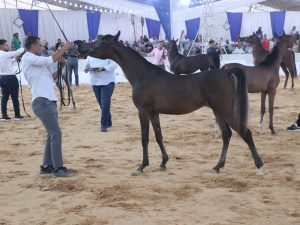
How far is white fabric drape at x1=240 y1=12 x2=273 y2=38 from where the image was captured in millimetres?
31438

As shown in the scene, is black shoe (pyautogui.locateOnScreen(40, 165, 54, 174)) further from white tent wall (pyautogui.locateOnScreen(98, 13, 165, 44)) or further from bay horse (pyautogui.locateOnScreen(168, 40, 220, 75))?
white tent wall (pyautogui.locateOnScreen(98, 13, 165, 44))

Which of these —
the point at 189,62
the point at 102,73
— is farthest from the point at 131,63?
the point at 189,62

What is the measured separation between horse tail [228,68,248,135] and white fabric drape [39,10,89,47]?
2439 centimetres

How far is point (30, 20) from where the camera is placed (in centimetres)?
2848

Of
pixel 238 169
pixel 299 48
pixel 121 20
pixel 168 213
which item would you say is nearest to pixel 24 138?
pixel 238 169

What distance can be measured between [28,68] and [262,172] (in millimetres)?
3306

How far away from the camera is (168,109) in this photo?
6.44m

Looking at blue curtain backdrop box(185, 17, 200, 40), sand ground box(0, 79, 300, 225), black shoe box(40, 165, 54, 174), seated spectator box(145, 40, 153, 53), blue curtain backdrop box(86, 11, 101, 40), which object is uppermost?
blue curtain backdrop box(86, 11, 101, 40)

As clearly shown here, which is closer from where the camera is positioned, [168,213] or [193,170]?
[168,213]

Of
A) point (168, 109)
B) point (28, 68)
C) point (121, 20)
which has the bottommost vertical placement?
point (168, 109)

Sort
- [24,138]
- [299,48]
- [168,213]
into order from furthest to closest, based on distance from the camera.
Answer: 1. [299,48]
2. [24,138]
3. [168,213]

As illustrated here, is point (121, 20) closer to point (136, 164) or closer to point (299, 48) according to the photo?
point (299, 48)

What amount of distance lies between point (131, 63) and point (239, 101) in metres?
1.62

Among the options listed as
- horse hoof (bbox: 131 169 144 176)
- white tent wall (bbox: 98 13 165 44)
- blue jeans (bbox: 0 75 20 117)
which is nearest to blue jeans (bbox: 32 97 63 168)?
horse hoof (bbox: 131 169 144 176)
